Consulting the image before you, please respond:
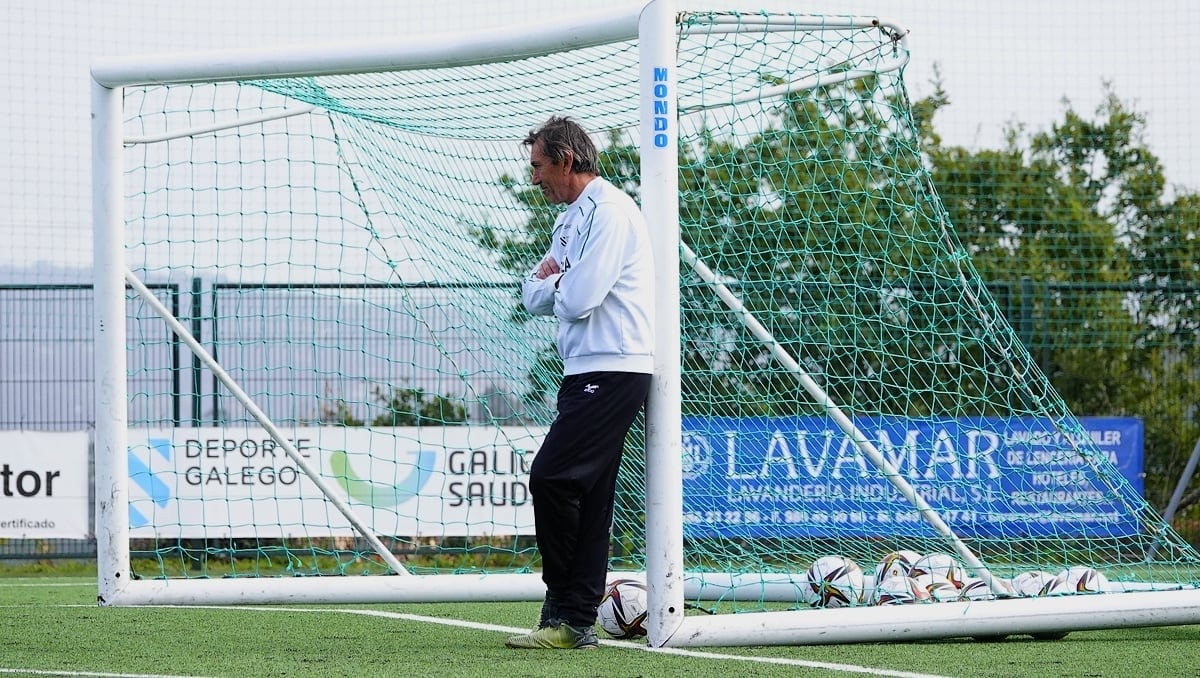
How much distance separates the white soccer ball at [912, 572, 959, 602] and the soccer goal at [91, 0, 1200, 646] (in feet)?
0.07

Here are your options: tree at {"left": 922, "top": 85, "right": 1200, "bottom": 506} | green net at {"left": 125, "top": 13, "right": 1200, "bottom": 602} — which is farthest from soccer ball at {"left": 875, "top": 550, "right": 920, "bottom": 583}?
tree at {"left": 922, "top": 85, "right": 1200, "bottom": 506}

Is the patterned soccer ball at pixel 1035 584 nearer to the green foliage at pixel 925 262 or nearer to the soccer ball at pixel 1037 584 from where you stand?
the soccer ball at pixel 1037 584

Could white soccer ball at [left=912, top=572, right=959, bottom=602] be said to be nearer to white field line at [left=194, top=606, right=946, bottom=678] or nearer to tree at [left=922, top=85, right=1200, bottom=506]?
white field line at [left=194, top=606, right=946, bottom=678]

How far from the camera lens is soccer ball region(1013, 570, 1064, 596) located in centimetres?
545

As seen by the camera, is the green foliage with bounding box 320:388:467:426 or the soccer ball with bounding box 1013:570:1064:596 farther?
the green foliage with bounding box 320:388:467:426

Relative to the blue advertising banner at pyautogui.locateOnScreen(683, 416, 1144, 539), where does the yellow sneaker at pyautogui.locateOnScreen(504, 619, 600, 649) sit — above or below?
below

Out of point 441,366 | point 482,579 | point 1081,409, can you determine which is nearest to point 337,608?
point 482,579

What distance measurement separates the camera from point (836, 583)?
5.43 m

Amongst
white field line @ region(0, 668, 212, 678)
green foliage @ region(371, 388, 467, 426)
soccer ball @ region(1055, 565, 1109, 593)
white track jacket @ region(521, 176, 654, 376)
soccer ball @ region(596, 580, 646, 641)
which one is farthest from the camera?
green foliage @ region(371, 388, 467, 426)

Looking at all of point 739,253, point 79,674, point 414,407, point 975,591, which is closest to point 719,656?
point 975,591

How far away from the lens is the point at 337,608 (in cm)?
665

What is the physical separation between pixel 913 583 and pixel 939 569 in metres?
0.27

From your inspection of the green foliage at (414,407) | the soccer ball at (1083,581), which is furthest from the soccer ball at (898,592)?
the green foliage at (414,407)

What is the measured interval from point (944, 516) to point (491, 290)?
9.15 feet
